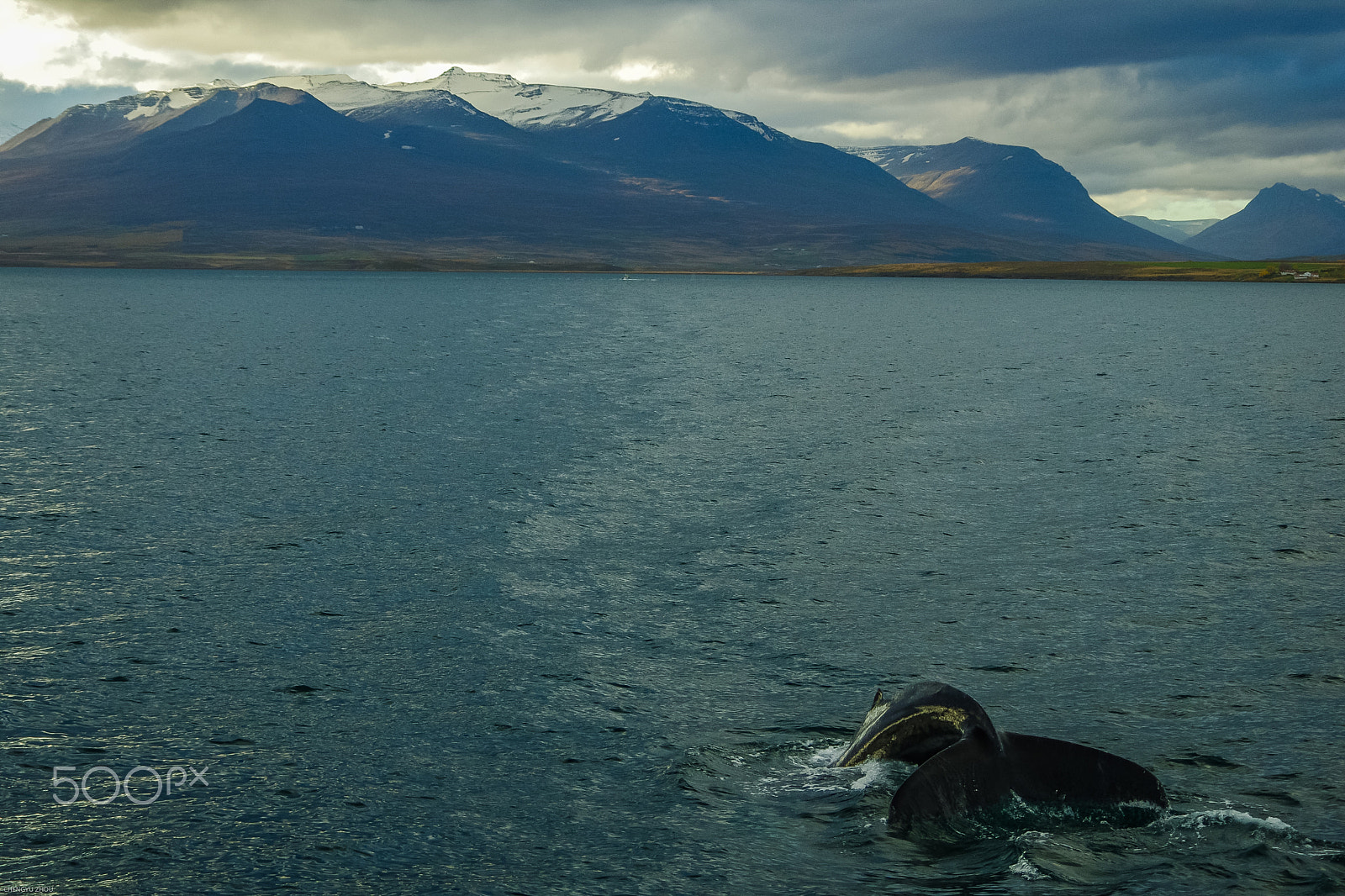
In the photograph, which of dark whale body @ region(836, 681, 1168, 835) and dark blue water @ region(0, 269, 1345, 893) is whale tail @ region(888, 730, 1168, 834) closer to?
dark whale body @ region(836, 681, 1168, 835)

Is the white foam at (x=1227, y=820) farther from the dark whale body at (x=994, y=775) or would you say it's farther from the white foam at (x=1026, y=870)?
the white foam at (x=1026, y=870)

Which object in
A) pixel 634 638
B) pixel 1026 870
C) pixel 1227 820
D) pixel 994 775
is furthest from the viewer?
pixel 634 638

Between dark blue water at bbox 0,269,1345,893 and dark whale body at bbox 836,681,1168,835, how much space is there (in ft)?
1.66

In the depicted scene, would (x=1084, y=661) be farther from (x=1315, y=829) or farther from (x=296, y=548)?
(x=296, y=548)

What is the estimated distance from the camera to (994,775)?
46.3ft

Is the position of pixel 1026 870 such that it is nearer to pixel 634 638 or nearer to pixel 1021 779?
pixel 1021 779

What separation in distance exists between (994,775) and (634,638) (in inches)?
320

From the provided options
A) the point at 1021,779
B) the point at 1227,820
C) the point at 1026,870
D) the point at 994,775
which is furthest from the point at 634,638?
the point at 1227,820

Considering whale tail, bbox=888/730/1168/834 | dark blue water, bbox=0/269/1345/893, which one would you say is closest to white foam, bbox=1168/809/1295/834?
dark blue water, bbox=0/269/1345/893

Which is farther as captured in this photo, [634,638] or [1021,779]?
[634,638]

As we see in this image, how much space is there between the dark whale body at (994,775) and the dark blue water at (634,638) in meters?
0.51

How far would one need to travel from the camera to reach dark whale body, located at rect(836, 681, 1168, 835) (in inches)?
540

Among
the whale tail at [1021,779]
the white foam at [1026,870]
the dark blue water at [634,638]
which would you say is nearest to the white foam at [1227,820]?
the dark blue water at [634,638]

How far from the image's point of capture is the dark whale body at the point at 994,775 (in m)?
13.7
